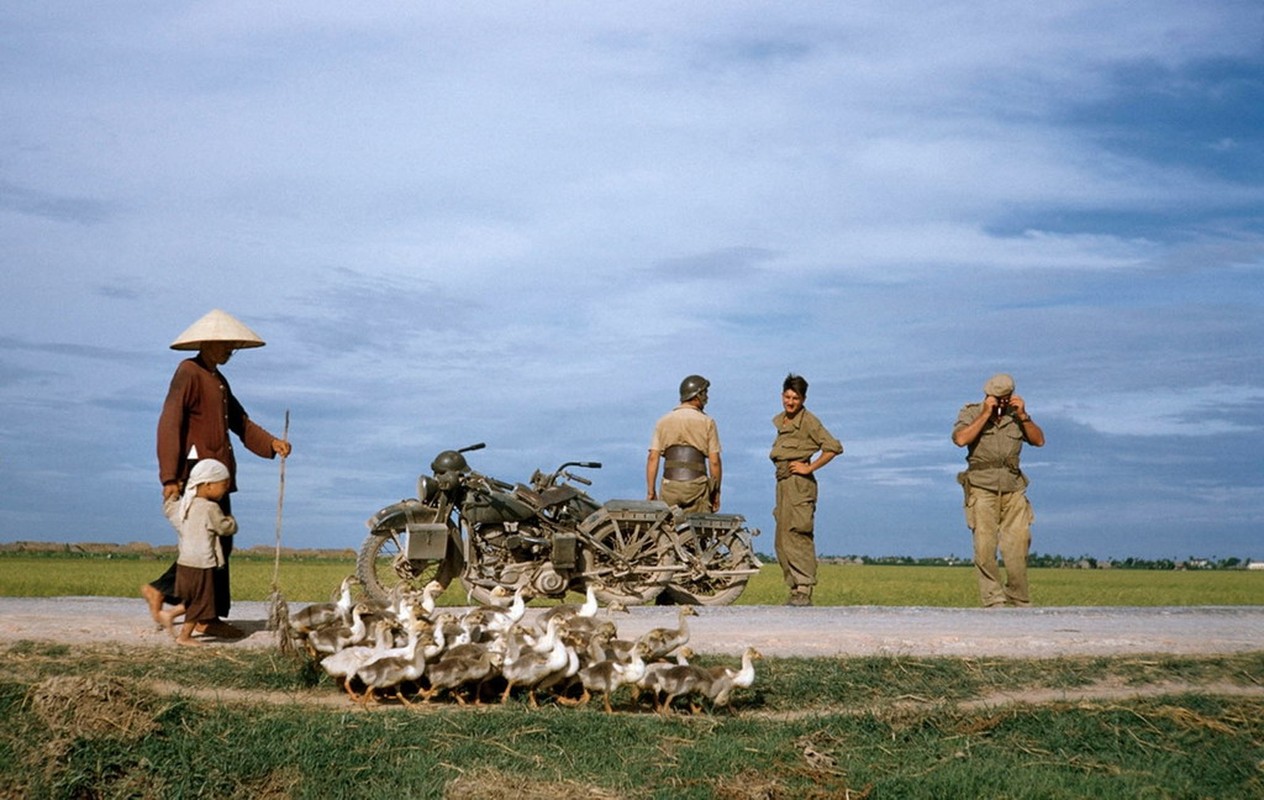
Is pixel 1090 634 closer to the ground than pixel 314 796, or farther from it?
farther from it

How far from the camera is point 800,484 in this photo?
51.9ft

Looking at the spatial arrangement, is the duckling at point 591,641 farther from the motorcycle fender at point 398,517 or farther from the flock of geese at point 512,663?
the motorcycle fender at point 398,517

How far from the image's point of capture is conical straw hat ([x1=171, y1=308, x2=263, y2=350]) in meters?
11.0

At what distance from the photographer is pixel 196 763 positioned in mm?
7348

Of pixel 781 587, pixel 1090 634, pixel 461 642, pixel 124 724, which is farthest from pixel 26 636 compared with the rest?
pixel 781 587

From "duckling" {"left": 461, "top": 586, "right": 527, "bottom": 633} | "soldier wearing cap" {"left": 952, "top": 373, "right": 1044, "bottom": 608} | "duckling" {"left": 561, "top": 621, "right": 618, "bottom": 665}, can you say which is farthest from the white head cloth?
"soldier wearing cap" {"left": 952, "top": 373, "right": 1044, "bottom": 608}

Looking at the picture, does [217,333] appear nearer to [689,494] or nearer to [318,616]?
[318,616]

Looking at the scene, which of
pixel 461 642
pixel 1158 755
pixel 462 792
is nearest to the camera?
pixel 462 792

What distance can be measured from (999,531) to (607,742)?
9.11 meters

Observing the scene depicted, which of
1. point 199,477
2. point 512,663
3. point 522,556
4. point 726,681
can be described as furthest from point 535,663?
point 522,556

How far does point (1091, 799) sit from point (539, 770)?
2973mm

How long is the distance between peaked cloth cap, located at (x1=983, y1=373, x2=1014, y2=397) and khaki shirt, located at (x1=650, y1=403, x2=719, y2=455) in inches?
128

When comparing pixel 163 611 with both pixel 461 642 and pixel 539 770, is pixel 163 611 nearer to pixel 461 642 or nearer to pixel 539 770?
pixel 461 642

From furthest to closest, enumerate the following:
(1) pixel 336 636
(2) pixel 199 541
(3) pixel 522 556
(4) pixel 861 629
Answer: (3) pixel 522 556 → (4) pixel 861 629 → (2) pixel 199 541 → (1) pixel 336 636
